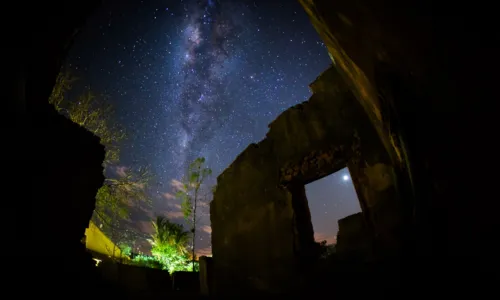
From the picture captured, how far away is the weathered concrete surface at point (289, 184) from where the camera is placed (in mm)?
5676

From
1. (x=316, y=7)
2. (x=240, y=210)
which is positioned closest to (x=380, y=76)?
(x=316, y=7)

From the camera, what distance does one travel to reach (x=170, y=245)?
52.5ft

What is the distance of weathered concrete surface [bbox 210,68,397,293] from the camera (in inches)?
223

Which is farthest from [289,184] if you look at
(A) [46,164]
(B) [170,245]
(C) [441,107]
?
(B) [170,245]

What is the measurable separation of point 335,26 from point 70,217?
5.07 metres

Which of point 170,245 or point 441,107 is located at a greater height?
point 170,245

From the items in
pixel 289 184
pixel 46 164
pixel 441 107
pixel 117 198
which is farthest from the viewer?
pixel 117 198

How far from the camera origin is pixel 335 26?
3.92 metres

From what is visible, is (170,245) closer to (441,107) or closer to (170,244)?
(170,244)

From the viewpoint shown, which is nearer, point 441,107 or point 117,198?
point 441,107

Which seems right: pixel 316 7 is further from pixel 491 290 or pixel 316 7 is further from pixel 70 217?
pixel 70 217

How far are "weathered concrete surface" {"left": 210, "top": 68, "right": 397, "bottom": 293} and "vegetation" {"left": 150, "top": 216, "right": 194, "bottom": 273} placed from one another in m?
7.68

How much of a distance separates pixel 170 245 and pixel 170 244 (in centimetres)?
14

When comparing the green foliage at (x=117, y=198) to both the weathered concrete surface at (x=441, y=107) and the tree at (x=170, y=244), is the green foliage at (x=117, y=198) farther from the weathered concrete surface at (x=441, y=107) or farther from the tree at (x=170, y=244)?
the weathered concrete surface at (x=441, y=107)
